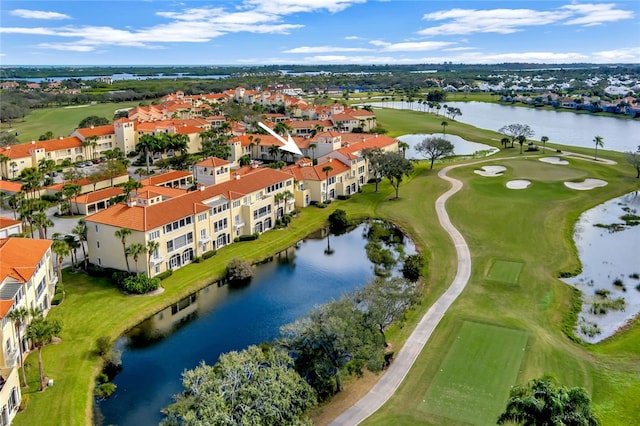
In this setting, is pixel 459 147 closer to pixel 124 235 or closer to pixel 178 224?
pixel 178 224

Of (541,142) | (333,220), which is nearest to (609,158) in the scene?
(541,142)

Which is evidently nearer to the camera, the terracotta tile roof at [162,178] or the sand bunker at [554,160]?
the terracotta tile roof at [162,178]

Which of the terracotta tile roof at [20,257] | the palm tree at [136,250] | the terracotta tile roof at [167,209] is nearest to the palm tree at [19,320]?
the terracotta tile roof at [20,257]

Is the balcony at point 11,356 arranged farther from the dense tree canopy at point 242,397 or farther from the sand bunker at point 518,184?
the sand bunker at point 518,184

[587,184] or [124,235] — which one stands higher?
[124,235]

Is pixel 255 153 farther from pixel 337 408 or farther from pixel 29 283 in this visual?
pixel 337 408

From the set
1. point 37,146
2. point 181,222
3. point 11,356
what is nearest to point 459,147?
point 181,222
